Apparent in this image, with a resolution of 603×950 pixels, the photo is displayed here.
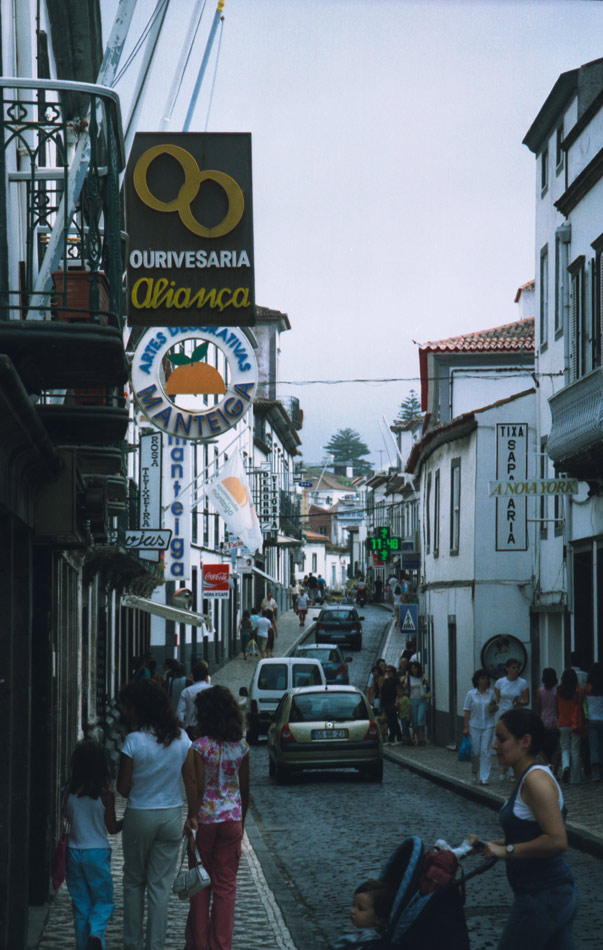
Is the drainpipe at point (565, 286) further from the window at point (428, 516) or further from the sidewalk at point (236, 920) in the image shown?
the sidewalk at point (236, 920)

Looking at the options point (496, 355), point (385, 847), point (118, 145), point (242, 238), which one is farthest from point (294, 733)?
point (496, 355)

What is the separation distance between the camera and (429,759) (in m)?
27.4

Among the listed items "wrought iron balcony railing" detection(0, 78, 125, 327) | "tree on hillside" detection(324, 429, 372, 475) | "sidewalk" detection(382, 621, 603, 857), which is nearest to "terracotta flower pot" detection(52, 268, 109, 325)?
"wrought iron balcony railing" detection(0, 78, 125, 327)

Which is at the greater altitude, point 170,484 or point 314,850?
point 170,484

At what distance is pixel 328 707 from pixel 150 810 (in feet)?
46.4

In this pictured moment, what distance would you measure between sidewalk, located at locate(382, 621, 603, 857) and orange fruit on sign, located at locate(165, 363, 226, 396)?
622 centimetres

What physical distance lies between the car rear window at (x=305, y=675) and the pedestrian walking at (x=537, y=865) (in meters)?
25.6

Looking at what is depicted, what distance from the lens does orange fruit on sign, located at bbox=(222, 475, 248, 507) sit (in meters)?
30.6

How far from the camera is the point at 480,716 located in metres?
21.2

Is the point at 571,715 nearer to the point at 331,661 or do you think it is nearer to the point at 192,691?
the point at 192,691

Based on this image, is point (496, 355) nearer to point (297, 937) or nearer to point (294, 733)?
point (294, 733)

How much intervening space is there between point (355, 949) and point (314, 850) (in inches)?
344

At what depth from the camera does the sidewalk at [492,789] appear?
14.5 m

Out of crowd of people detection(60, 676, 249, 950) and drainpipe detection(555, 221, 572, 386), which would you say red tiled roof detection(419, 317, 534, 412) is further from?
crowd of people detection(60, 676, 249, 950)
